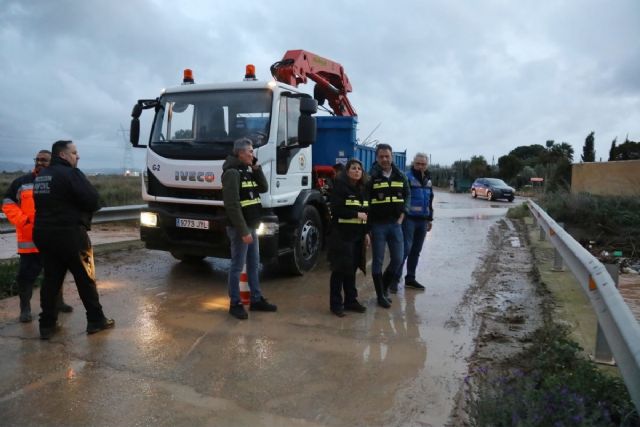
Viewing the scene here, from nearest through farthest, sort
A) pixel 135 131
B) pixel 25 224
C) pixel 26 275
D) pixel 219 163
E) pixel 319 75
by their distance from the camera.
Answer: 1. pixel 25 224
2. pixel 26 275
3. pixel 219 163
4. pixel 135 131
5. pixel 319 75

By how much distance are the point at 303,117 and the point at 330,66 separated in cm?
386

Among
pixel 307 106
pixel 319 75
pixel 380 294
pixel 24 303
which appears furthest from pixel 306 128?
pixel 24 303

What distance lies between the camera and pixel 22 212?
4.96 metres

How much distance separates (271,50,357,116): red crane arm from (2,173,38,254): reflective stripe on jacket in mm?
4526

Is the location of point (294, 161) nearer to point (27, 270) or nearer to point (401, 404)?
point (27, 270)

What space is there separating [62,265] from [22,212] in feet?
2.70

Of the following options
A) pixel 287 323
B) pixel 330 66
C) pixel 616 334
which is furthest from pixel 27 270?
pixel 330 66

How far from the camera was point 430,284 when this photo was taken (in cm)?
676

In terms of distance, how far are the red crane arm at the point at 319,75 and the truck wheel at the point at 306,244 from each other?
2545 mm

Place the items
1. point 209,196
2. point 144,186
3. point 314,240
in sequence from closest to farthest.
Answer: point 209,196 < point 144,186 < point 314,240

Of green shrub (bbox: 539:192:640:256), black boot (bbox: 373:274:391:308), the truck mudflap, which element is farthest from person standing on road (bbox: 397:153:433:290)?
green shrub (bbox: 539:192:640:256)

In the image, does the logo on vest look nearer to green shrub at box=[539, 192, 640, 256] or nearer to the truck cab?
the truck cab

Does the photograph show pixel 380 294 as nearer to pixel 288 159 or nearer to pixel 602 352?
pixel 288 159

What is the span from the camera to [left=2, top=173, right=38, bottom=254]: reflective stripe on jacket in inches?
194
